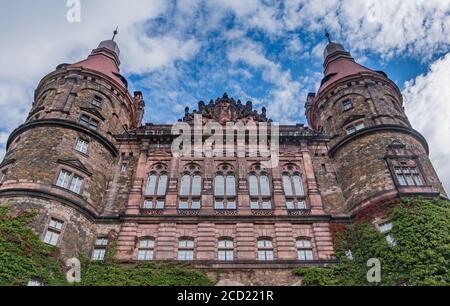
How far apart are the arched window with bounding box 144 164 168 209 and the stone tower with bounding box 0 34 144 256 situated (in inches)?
96.5

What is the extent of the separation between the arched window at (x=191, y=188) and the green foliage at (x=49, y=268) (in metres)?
5.43

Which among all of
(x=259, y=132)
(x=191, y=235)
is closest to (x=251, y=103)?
(x=259, y=132)

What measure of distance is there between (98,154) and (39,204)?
6.73 meters

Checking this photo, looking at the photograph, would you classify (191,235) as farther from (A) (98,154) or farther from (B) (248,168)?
(A) (98,154)

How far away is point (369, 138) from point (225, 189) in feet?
37.7

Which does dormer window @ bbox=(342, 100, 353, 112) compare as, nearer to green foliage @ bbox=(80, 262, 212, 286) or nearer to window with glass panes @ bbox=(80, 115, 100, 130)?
green foliage @ bbox=(80, 262, 212, 286)

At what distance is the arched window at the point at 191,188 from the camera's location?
2819 cm

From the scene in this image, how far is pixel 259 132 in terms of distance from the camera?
3275 cm

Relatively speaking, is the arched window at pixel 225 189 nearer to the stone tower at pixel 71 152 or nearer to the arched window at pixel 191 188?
the arched window at pixel 191 188

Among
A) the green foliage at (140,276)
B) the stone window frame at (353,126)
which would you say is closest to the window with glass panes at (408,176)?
the stone window frame at (353,126)

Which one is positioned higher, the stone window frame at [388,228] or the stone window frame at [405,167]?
the stone window frame at [405,167]

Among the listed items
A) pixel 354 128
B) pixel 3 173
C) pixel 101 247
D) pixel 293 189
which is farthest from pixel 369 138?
pixel 3 173

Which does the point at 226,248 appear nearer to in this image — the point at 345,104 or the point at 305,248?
the point at 305,248
